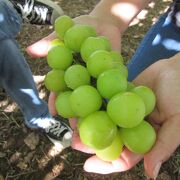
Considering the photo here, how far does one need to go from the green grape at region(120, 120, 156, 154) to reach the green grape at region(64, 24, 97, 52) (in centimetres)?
44

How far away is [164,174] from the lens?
247 cm

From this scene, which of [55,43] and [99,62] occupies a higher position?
[99,62]

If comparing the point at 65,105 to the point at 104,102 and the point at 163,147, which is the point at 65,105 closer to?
the point at 104,102

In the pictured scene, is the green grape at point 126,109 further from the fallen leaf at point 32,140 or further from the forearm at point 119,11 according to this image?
the fallen leaf at point 32,140

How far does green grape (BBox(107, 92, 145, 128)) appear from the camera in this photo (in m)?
1.10

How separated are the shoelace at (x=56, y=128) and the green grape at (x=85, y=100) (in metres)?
1.50

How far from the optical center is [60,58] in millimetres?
1410

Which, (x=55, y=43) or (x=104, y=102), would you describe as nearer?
(x=104, y=102)

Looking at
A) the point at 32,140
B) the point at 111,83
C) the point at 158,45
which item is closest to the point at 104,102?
the point at 111,83

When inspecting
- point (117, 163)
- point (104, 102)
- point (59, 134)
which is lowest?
point (59, 134)

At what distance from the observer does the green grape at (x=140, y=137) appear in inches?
45.5

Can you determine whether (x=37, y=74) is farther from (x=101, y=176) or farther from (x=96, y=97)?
(x=96, y=97)

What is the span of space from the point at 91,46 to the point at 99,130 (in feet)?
1.22

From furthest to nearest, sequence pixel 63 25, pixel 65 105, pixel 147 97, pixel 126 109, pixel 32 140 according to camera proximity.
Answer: pixel 32 140, pixel 63 25, pixel 65 105, pixel 147 97, pixel 126 109
